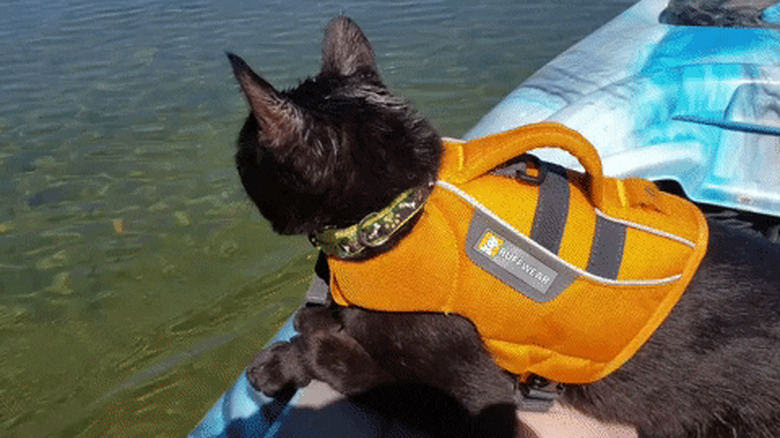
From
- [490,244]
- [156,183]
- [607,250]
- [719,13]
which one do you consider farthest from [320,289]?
[156,183]

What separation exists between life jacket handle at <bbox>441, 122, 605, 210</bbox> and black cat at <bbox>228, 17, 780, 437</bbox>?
0.29 ft

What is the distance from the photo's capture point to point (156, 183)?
481cm

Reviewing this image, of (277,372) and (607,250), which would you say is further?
(277,372)

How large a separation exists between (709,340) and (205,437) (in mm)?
1706

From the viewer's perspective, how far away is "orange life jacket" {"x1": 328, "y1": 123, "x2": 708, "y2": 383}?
154 cm

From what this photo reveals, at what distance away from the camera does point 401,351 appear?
172 cm

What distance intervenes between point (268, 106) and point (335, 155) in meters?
0.26

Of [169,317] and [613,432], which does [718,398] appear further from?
[169,317]

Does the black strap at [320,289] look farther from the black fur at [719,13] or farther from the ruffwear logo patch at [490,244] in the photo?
the black fur at [719,13]

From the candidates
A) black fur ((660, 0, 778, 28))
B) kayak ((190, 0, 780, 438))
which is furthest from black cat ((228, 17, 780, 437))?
black fur ((660, 0, 778, 28))

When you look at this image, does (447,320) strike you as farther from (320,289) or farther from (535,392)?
(320,289)

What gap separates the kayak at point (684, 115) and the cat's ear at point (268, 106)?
1285mm

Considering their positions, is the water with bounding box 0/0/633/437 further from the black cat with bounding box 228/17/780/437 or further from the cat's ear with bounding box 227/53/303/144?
the cat's ear with bounding box 227/53/303/144

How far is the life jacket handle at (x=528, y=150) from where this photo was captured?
150 cm
